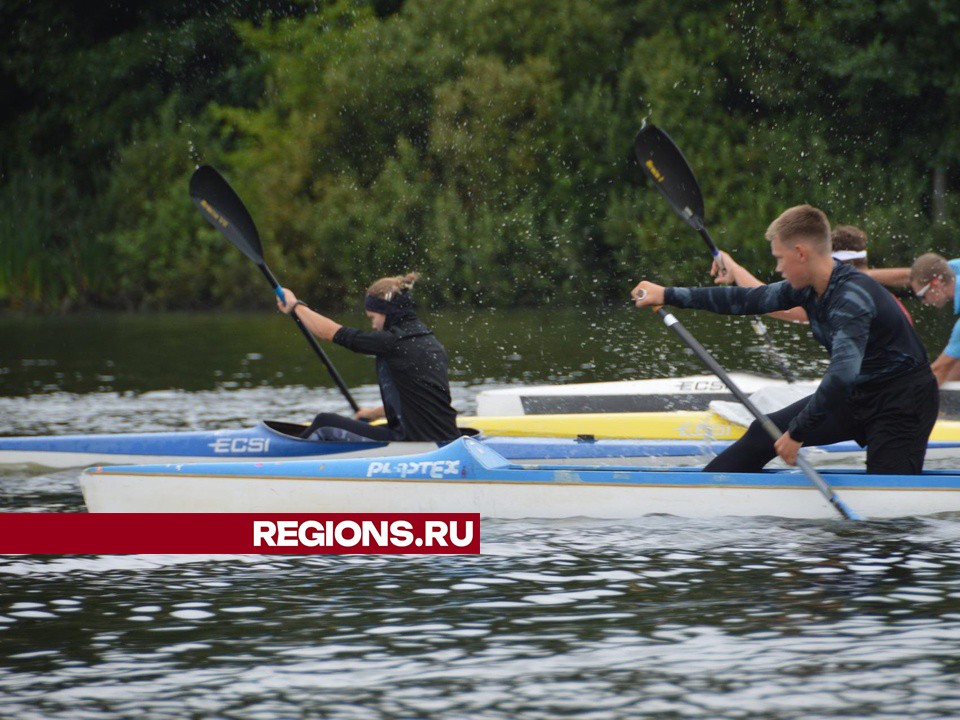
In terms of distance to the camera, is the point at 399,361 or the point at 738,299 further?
the point at 399,361

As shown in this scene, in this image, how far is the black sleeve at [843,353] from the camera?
22.2 feet

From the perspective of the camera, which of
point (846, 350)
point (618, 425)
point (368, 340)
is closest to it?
point (846, 350)

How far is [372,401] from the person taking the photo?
16109 millimetres

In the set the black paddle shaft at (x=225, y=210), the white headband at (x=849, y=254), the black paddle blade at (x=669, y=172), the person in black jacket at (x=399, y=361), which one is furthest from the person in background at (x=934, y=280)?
the black paddle shaft at (x=225, y=210)

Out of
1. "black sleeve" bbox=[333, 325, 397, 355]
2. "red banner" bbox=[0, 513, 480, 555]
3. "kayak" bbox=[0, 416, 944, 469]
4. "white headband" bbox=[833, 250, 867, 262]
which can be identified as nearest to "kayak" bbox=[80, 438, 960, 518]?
"red banner" bbox=[0, 513, 480, 555]

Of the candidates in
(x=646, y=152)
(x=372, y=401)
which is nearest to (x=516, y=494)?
(x=646, y=152)

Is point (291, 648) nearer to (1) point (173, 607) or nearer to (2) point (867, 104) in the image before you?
(1) point (173, 607)

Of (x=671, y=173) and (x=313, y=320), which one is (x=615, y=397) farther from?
(x=313, y=320)

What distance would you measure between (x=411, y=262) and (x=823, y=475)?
26.9 m

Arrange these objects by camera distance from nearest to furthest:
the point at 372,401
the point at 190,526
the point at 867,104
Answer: the point at 190,526, the point at 372,401, the point at 867,104

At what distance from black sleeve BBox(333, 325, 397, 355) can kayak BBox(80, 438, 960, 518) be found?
41.0 inches

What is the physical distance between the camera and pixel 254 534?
7.60m

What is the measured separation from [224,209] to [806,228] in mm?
5358

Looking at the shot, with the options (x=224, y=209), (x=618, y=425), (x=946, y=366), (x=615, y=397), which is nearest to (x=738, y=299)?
(x=946, y=366)
